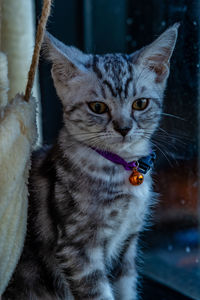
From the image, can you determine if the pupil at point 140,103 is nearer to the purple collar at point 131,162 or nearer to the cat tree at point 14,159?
the purple collar at point 131,162

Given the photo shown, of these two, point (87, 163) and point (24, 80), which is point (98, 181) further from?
point (24, 80)

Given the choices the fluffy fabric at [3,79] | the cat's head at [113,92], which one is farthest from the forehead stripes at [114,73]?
the fluffy fabric at [3,79]

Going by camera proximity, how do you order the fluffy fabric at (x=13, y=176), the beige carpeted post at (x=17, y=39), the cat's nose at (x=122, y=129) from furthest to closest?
the beige carpeted post at (x=17, y=39)
the cat's nose at (x=122, y=129)
the fluffy fabric at (x=13, y=176)

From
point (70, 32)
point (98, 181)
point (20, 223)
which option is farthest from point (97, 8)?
point (20, 223)

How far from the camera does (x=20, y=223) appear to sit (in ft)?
2.86

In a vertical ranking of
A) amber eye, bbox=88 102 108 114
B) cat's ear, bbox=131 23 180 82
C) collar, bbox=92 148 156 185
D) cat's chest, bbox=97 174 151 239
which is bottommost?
cat's chest, bbox=97 174 151 239

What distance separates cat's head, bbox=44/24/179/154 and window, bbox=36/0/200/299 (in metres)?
0.11

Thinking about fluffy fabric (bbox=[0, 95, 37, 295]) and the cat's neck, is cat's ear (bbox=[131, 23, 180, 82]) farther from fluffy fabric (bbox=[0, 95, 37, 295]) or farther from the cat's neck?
fluffy fabric (bbox=[0, 95, 37, 295])

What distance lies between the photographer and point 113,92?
938 millimetres

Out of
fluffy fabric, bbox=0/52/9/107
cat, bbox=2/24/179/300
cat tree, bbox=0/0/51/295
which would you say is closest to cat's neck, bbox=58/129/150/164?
cat, bbox=2/24/179/300

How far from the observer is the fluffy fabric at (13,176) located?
0.79 m

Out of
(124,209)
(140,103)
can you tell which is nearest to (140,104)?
(140,103)

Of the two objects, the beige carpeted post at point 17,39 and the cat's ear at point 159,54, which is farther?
the beige carpeted post at point 17,39

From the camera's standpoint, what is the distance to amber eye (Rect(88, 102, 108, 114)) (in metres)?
0.94
